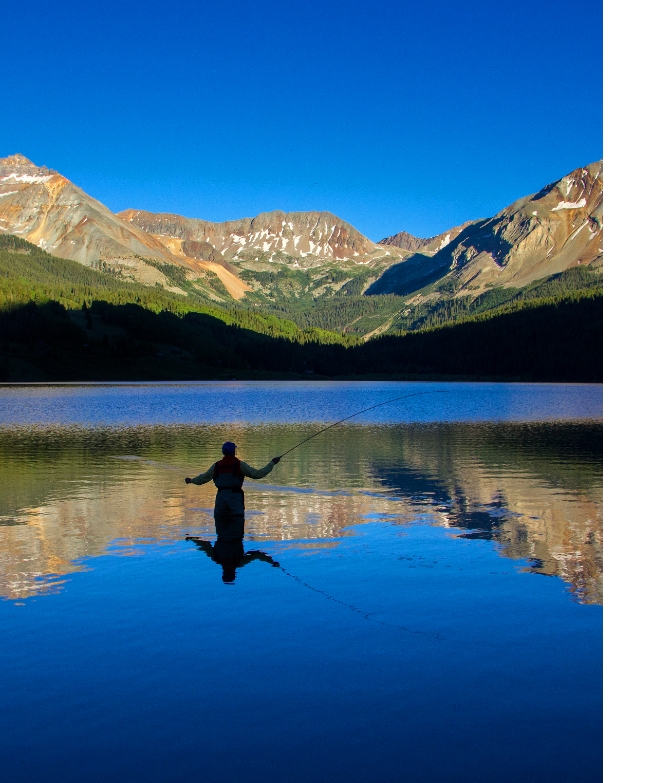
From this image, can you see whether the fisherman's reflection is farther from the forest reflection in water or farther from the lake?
the forest reflection in water

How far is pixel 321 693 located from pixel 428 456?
112ft

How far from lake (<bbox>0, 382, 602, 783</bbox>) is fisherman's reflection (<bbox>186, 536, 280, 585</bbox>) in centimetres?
15

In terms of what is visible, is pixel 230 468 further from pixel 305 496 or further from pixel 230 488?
pixel 305 496

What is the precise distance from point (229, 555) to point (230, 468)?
3793 millimetres

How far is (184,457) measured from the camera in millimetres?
44188

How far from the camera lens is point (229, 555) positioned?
70.6 ft

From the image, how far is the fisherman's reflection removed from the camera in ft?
65.5

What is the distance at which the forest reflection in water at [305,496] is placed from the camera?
2189 centimetres

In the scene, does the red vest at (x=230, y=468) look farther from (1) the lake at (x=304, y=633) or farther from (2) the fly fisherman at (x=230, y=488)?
(1) the lake at (x=304, y=633)

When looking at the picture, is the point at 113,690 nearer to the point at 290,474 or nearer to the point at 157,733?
the point at 157,733

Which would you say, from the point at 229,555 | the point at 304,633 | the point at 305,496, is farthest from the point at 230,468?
the point at 304,633
